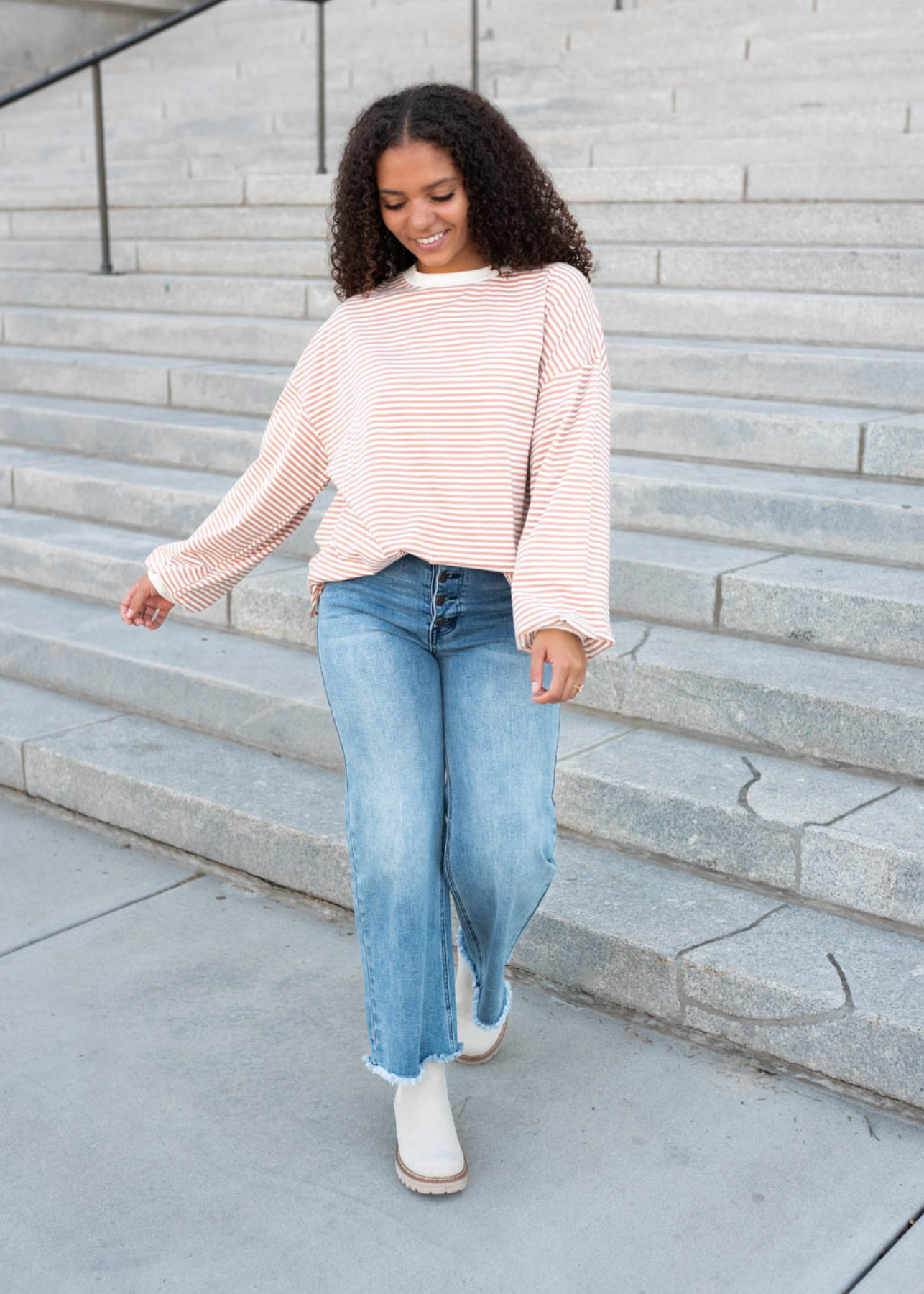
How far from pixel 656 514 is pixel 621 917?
1681 mm

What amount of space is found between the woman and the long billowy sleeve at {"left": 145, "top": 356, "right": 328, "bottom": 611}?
2 cm

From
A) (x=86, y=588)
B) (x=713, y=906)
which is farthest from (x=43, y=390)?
(x=713, y=906)

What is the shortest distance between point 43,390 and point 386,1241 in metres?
5.03

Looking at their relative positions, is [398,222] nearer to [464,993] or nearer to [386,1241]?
[464,993]

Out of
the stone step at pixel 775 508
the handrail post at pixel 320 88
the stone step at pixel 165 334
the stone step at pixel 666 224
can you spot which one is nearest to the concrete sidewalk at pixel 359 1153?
the stone step at pixel 775 508

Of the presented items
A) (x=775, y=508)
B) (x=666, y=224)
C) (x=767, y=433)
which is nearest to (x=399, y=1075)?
(x=775, y=508)

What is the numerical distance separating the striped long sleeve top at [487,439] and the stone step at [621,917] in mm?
968

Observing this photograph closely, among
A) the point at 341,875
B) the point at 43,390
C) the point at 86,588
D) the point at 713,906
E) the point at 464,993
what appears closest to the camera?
the point at 464,993

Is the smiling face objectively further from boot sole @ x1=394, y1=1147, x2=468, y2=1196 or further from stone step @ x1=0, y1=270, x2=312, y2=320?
stone step @ x1=0, y1=270, x2=312, y2=320

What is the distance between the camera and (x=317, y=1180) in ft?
7.93

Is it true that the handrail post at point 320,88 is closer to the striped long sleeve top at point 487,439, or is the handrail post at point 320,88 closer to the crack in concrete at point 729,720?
the crack in concrete at point 729,720

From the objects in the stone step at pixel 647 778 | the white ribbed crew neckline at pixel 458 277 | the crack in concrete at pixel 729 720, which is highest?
the white ribbed crew neckline at pixel 458 277

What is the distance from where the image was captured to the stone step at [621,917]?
104 inches

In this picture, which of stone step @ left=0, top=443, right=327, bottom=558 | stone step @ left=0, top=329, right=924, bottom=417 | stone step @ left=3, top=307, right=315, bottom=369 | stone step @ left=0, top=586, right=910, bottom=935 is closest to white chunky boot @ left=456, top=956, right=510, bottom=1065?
stone step @ left=0, top=586, right=910, bottom=935
